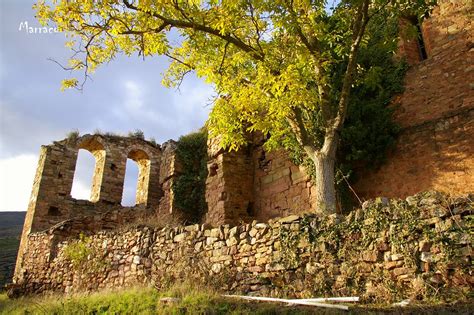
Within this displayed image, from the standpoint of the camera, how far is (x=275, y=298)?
257 inches

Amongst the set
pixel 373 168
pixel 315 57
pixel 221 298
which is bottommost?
pixel 221 298

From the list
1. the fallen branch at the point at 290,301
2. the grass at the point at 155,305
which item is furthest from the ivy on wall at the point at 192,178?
the fallen branch at the point at 290,301

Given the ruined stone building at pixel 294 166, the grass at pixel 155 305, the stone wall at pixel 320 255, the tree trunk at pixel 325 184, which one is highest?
the ruined stone building at pixel 294 166

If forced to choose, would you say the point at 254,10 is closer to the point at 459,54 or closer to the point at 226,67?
the point at 226,67

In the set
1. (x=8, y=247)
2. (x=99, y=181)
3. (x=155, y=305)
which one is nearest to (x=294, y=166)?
(x=155, y=305)

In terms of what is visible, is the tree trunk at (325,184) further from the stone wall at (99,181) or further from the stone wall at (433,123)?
the stone wall at (99,181)

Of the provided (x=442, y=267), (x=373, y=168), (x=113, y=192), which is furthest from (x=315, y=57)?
(x=113, y=192)

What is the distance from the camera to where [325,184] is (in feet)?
27.9

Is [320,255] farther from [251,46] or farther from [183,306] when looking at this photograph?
[251,46]

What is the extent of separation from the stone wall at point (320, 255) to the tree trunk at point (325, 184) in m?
1.27

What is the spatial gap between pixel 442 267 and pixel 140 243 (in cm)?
692

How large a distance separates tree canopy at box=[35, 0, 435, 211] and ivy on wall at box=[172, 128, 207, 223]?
23.2ft

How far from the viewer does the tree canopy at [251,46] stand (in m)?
8.19

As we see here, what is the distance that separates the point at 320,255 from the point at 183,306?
2.44m
